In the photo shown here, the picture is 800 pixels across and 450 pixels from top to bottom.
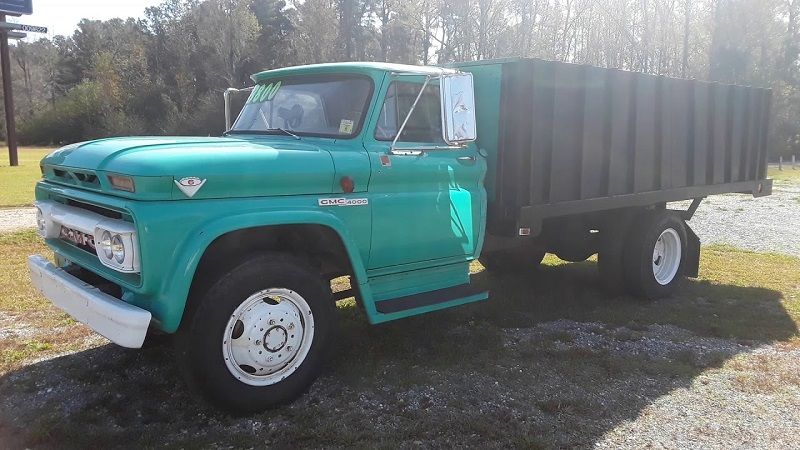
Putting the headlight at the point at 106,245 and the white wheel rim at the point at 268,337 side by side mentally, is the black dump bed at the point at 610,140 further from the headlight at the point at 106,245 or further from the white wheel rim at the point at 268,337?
the headlight at the point at 106,245

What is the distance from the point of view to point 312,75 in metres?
4.77

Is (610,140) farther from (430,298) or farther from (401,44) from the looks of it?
(401,44)

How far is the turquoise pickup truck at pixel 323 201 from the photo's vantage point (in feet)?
11.6

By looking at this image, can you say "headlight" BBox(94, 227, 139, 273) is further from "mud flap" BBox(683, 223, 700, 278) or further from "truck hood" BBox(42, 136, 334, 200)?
"mud flap" BBox(683, 223, 700, 278)

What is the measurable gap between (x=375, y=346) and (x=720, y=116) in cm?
501

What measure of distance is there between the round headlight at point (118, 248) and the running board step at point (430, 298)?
→ 5.51 ft

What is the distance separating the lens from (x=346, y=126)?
443 cm

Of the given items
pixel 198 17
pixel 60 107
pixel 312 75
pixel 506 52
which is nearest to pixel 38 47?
pixel 60 107

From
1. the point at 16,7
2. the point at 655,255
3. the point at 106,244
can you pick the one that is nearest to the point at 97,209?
the point at 106,244

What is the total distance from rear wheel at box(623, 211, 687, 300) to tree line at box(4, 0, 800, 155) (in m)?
25.7

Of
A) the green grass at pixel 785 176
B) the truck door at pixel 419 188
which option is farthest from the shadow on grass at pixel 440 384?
the green grass at pixel 785 176

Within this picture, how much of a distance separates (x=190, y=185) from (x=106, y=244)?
0.62m

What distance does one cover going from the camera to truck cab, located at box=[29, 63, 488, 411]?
3480mm

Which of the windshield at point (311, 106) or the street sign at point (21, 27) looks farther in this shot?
the street sign at point (21, 27)
